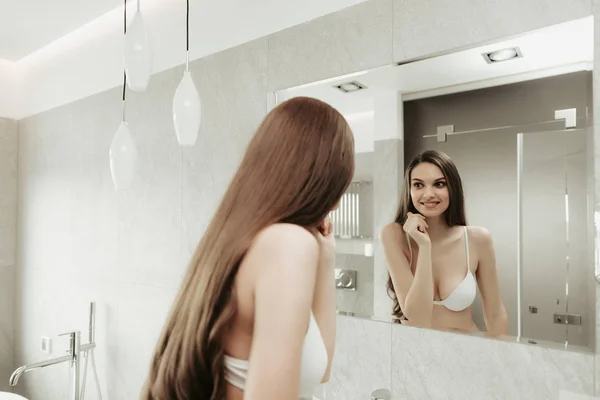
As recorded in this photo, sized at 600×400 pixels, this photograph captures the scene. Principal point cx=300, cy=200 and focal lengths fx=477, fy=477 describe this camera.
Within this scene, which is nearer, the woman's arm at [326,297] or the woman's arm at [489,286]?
the woman's arm at [326,297]

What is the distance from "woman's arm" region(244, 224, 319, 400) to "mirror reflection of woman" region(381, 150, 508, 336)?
0.64 m

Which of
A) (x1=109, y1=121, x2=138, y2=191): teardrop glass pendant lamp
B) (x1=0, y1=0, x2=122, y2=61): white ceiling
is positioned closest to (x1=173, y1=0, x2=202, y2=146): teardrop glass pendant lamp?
(x1=109, y1=121, x2=138, y2=191): teardrop glass pendant lamp

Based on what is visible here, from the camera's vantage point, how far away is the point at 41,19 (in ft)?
7.82

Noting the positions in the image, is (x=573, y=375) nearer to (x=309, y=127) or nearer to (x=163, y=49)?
(x=309, y=127)

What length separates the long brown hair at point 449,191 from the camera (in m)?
1.26

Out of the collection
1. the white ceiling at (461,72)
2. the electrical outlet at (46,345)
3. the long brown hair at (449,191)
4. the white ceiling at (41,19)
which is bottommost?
the electrical outlet at (46,345)

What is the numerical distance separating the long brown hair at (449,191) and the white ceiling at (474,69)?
0.59 ft

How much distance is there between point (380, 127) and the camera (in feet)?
4.62

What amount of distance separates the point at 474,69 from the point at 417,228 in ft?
1.47

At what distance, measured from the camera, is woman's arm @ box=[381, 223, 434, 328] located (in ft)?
4.24

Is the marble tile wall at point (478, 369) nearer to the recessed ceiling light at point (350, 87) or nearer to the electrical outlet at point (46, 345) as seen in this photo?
the recessed ceiling light at point (350, 87)

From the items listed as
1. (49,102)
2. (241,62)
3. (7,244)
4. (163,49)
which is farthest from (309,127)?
(7,244)

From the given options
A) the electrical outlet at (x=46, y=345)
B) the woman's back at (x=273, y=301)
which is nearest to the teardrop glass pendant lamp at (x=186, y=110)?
the woman's back at (x=273, y=301)

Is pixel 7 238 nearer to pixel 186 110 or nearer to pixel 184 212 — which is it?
pixel 184 212
